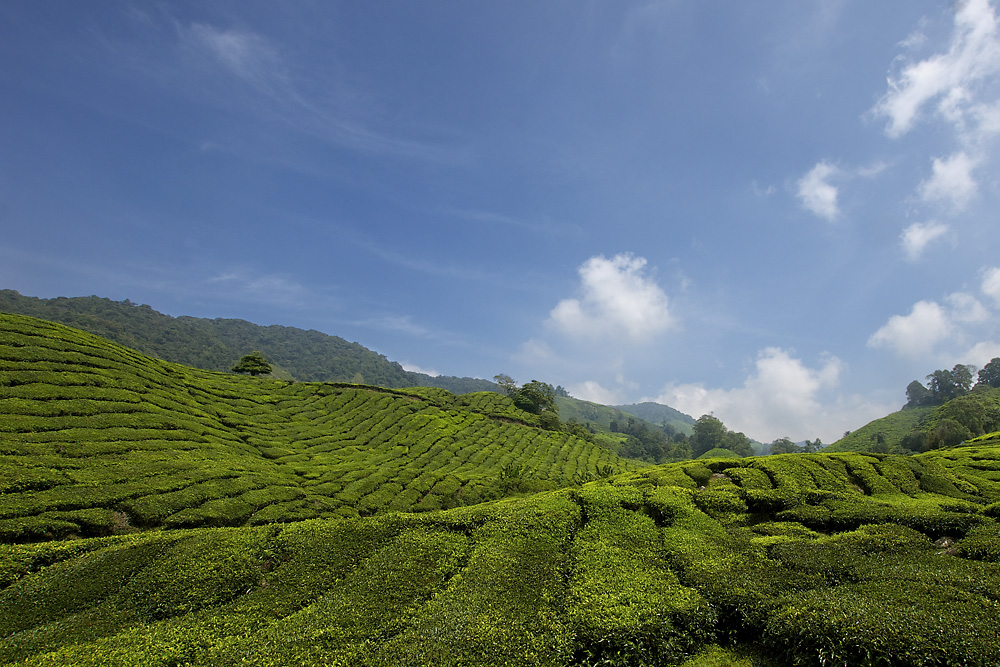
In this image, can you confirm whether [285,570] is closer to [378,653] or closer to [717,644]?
[378,653]

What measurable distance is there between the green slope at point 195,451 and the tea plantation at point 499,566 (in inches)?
7.9

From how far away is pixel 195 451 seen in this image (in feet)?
100

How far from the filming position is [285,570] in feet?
47.8

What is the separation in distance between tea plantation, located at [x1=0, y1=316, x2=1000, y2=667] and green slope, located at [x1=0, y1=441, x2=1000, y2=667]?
0.06 m

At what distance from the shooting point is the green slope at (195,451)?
21.2 meters

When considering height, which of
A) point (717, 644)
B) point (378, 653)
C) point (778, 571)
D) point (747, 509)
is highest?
point (747, 509)

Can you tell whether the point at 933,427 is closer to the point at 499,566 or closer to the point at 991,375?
the point at 991,375

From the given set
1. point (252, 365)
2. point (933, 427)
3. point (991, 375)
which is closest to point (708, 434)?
point (933, 427)

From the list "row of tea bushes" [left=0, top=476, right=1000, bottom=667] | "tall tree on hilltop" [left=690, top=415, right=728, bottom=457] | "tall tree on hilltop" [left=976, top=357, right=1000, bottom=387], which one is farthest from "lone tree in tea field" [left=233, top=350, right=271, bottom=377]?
"tall tree on hilltop" [left=976, top=357, right=1000, bottom=387]

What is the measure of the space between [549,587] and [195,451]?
29652 millimetres

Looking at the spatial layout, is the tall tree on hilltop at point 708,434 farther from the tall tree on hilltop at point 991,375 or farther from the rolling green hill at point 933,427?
the tall tree on hilltop at point 991,375

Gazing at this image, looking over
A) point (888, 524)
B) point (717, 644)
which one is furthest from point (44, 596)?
point (888, 524)

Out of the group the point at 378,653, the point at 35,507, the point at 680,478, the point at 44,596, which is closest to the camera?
the point at 378,653

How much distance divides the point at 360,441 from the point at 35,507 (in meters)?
31.0
